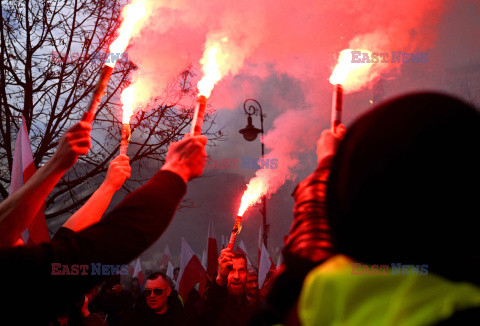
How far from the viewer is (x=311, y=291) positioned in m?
0.85

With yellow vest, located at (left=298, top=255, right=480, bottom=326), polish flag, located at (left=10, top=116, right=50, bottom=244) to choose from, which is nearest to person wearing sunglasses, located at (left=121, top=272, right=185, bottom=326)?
polish flag, located at (left=10, top=116, right=50, bottom=244)

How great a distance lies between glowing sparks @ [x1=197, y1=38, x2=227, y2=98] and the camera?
7.48 ft

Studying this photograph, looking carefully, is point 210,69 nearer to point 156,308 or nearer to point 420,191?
point 420,191

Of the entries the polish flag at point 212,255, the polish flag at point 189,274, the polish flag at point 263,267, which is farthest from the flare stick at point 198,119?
the polish flag at point 263,267

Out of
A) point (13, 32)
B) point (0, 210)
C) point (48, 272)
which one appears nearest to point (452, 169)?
point (48, 272)

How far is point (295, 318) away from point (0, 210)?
125 cm

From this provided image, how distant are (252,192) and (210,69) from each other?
3.03 m

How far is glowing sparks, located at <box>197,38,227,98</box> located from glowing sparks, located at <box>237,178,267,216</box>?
82.6 inches

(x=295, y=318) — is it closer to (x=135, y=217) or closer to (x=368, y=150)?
(x=368, y=150)

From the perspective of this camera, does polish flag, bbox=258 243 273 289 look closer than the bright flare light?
No

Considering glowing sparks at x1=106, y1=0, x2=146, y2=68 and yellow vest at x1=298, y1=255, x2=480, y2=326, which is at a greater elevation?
glowing sparks at x1=106, y1=0, x2=146, y2=68

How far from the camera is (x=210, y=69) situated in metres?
2.56
